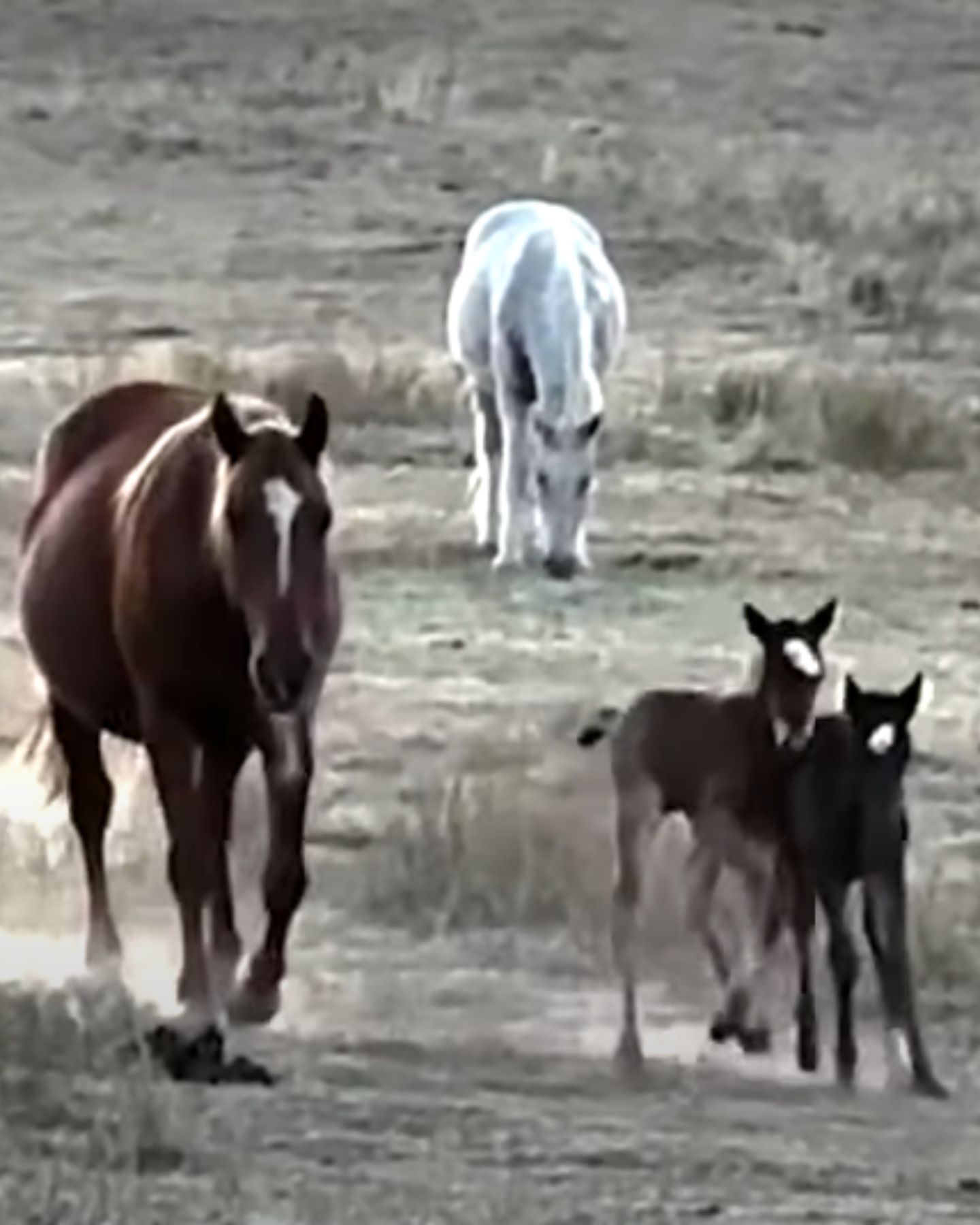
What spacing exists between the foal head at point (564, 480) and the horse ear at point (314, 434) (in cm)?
414

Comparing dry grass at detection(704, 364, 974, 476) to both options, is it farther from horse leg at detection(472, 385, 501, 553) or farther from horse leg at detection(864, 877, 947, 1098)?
horse leg at detection(864, 877, 947, 1098)

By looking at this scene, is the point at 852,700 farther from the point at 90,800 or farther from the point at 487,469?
the point at 487,469

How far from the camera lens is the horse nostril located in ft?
32.3

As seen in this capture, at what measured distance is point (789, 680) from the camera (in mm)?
6000

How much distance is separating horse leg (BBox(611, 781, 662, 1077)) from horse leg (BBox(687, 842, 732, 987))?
0.11 m

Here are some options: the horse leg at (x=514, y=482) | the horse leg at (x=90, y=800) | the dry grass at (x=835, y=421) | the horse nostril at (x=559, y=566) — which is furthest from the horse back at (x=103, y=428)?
the dry grass at (x=835, y=421)

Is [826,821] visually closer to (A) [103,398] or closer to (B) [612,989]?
(B) [612,989]

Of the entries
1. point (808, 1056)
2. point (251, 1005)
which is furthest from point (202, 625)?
point (808, 1056)

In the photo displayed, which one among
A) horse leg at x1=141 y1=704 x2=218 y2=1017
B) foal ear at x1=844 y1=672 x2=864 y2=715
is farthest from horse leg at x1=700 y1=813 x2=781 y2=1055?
horse leg at x1=141 y1=704 x2=218 y2=1017

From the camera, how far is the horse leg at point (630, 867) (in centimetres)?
605

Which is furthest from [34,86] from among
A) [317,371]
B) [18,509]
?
[18,509]

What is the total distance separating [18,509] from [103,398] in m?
3.32

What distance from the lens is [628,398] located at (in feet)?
37.7

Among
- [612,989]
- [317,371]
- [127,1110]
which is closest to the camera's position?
[127,1110]
